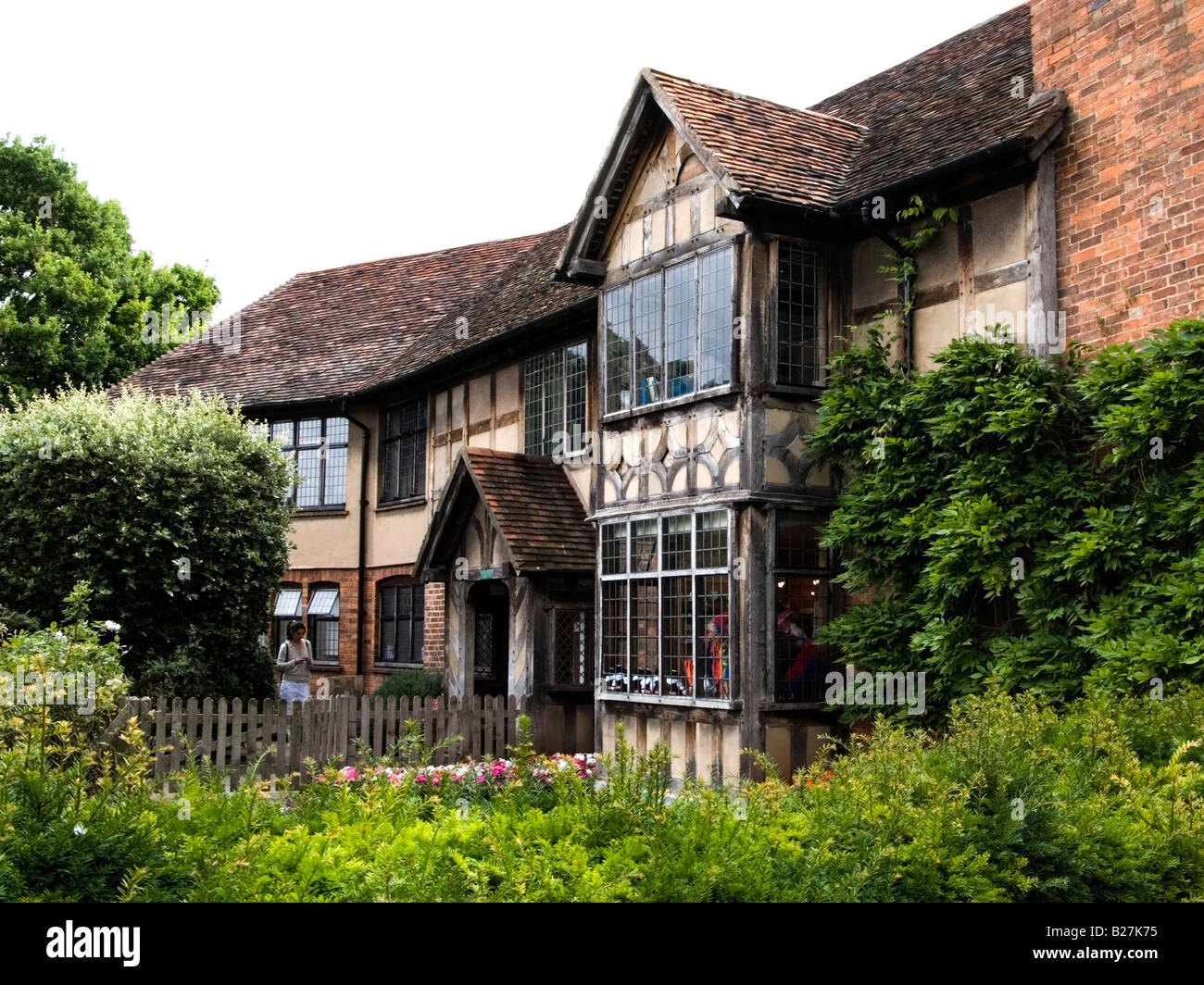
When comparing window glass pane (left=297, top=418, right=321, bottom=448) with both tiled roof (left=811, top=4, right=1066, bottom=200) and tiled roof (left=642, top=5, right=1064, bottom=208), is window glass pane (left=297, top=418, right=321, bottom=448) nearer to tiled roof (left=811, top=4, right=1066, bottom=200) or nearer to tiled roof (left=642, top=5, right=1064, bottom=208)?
tiled roof (left=811, top=4, right=1066, bottom=200)

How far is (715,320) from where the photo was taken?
44.7 feet

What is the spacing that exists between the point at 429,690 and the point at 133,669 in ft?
15.7

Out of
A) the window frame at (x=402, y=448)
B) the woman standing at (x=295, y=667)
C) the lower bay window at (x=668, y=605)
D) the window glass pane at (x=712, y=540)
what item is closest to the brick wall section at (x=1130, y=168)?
the window glass pane at (x=712, y=540)

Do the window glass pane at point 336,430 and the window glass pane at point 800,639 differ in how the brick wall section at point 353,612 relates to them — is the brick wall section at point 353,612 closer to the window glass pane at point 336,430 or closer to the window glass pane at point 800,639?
the window glass pane at point 336,430

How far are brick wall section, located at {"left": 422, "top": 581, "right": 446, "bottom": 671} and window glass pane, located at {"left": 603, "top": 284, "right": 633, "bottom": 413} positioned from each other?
723 cm

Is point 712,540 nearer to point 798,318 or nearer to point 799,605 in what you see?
point 799,605

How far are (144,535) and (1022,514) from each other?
12045 mm

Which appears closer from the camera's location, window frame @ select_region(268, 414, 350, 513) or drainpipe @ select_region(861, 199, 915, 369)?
drainpipe @ select_region(861, 199, 915, 369)

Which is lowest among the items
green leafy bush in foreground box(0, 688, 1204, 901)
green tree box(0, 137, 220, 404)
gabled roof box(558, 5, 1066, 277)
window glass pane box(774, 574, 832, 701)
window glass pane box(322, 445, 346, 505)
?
green leafy bush in foreground box(0, 688, 1204, 901)

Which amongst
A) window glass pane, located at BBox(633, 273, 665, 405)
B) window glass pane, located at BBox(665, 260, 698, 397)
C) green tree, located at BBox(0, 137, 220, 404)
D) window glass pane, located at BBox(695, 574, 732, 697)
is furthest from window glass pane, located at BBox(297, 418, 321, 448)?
window glass pane, located at BBox(695, 574, 732, 697)

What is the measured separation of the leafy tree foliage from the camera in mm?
9711

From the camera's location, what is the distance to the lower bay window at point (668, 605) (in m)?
13.4

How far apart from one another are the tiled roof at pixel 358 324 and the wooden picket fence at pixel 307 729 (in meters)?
7.22

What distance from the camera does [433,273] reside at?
28.0 m
